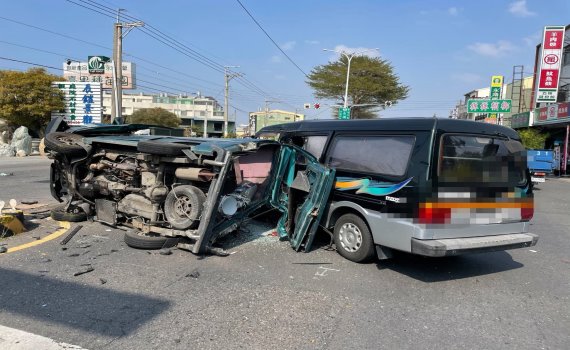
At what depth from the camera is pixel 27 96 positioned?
110ft

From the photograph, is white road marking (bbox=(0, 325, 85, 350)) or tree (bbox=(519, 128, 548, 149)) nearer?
white road marking (bbox=(0, 325, 85, 350))

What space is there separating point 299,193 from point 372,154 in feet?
4.38

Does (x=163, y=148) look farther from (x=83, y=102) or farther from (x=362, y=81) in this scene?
(x=362, y=81)

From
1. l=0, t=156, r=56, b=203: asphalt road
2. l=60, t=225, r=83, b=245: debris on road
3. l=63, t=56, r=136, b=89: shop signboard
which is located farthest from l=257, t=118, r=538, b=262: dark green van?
l=63, t=56, r=136, b=89: shop signboard

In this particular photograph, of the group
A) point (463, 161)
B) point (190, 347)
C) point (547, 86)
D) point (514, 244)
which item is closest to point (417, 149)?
point (463, 161)

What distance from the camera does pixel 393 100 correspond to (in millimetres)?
50375

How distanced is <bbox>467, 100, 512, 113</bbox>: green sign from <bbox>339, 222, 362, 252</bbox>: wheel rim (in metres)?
27.3

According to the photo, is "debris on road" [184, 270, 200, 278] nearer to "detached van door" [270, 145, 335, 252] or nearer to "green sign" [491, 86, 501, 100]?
"detached van door" [270, 145, 335, 252]

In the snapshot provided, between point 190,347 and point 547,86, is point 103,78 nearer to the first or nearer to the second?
point 547,86

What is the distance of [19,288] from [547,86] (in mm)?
30467

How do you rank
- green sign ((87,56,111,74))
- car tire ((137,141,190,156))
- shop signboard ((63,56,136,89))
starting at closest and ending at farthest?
1. car tire ((137,141,190,156))
2. green sign ((87,56,111,74))
3. shop signboard ((63,56,136,89))

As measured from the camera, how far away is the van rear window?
4.84 meters

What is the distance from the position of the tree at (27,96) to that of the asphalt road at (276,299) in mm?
32269

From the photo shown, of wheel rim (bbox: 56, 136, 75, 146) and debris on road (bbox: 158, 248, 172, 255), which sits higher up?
wheel rim (bbox: 56, 136, 75, 146)
